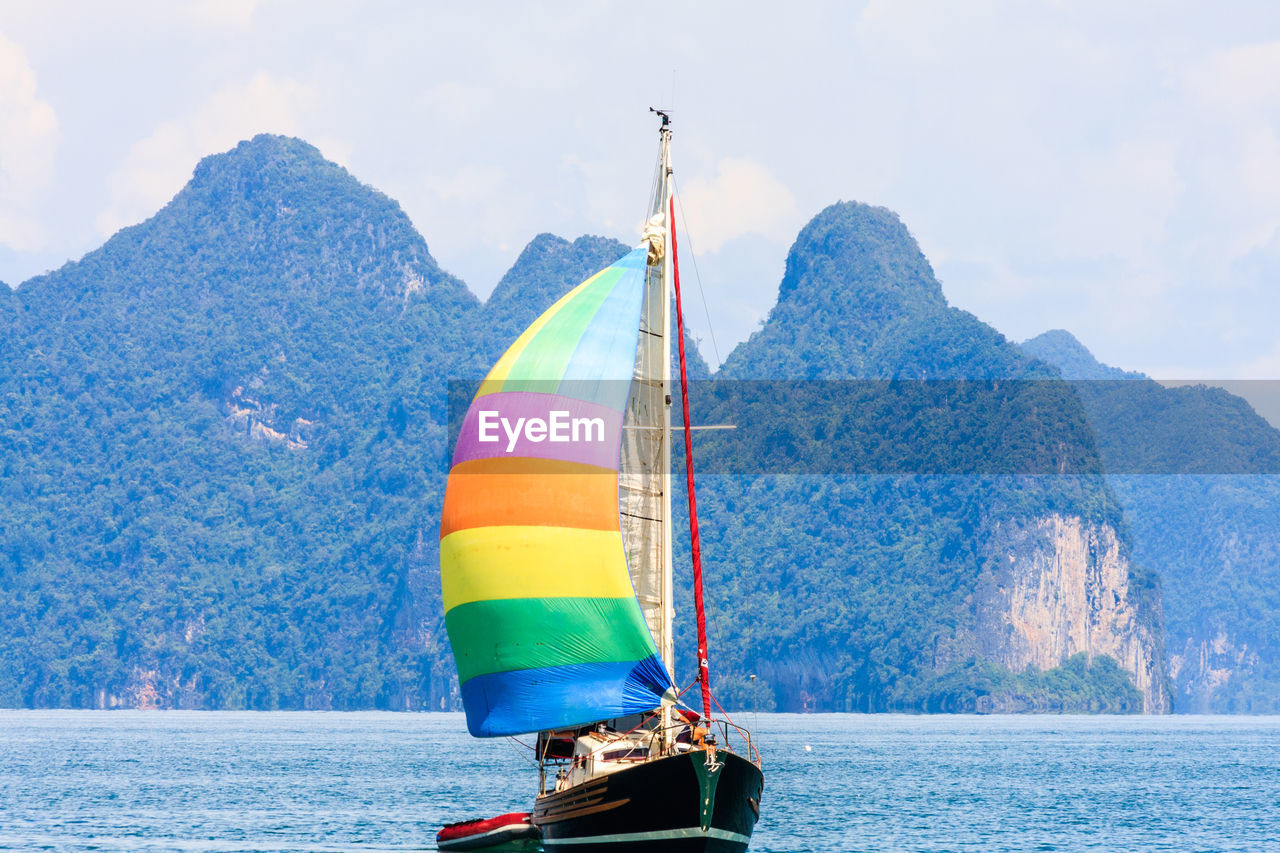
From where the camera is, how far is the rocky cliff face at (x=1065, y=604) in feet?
437

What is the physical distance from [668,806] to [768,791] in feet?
78.0

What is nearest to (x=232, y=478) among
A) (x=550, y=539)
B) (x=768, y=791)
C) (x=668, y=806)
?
(x=768, y=791)

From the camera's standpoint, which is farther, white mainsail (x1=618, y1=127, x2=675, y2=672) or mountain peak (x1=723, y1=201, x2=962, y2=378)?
mountain peak (x1=723, y1=201, x2=962, y2=378)

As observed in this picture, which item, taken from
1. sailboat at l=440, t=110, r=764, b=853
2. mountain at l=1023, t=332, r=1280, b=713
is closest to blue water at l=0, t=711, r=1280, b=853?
sailboat at l=440, t=110, r=764, b=853

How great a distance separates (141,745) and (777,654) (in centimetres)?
7343

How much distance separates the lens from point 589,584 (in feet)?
75.8

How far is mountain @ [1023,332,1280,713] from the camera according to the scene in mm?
172125

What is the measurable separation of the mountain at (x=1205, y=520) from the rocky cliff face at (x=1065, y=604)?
31.8 m

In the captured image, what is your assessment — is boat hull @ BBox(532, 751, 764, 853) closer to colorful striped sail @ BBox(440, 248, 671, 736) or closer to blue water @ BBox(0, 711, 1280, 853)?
colorful striped sail @ BBox(440, 248, 671, 736)

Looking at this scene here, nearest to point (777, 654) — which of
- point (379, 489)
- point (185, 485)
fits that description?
point (379, 489)

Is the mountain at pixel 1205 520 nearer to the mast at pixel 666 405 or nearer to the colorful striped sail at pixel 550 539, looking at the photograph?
the mast at pixel 666 405

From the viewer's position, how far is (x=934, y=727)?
99750 millimetres

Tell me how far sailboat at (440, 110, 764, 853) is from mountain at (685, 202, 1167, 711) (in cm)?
9799

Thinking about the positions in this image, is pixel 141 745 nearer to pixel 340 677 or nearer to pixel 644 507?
pixel 644 507
